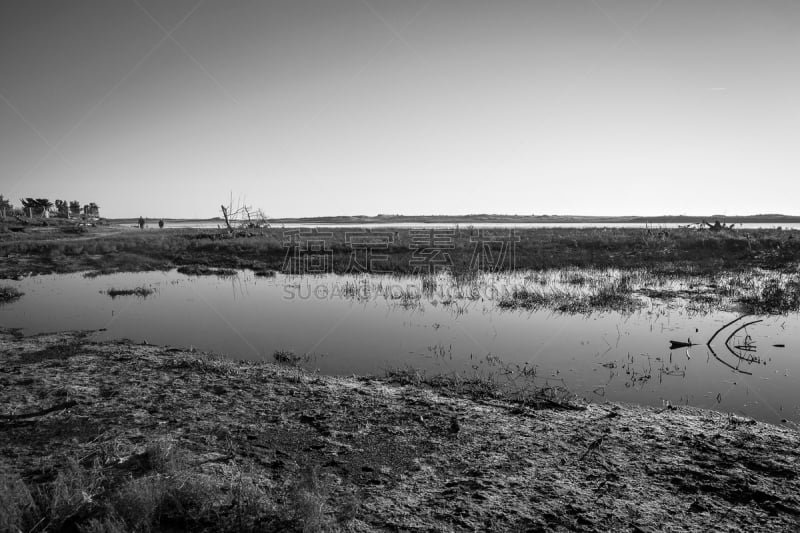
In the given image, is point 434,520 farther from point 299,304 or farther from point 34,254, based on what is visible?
point 34,254

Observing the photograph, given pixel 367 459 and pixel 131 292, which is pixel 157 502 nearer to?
pixel 367 459

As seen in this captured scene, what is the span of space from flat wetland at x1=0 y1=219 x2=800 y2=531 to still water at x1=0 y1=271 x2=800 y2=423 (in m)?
0.09

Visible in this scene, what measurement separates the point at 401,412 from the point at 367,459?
149cm

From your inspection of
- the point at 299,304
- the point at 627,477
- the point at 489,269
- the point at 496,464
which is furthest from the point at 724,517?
the point at 489,269

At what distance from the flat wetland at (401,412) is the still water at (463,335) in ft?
0.28

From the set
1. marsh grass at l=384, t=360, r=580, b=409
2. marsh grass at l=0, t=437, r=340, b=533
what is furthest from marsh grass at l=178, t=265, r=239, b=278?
marsh grass at l=0, t=437, r=340, b=533

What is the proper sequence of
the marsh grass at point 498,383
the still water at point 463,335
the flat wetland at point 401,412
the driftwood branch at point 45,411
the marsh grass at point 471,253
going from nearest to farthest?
the flat wetland at point 401,412
the driftwood branch at point 45,411
the marsh grass at point 498,383
the still water at point 463,335
the marsh grass at point 471,253

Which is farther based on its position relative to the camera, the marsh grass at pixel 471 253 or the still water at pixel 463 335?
the marsh grass at pixel 471 253

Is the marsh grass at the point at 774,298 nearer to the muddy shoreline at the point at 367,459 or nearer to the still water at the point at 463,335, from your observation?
the still water at the point at 463,335

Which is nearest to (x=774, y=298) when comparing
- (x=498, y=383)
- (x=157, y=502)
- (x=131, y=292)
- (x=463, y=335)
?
(x=463, y=335)

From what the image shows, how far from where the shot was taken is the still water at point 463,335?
28.0 ft

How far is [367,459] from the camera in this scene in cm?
548

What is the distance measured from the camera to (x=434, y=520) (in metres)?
4.26

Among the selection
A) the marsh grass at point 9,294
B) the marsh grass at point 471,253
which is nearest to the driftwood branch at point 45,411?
the marsh grass at point 9,294
